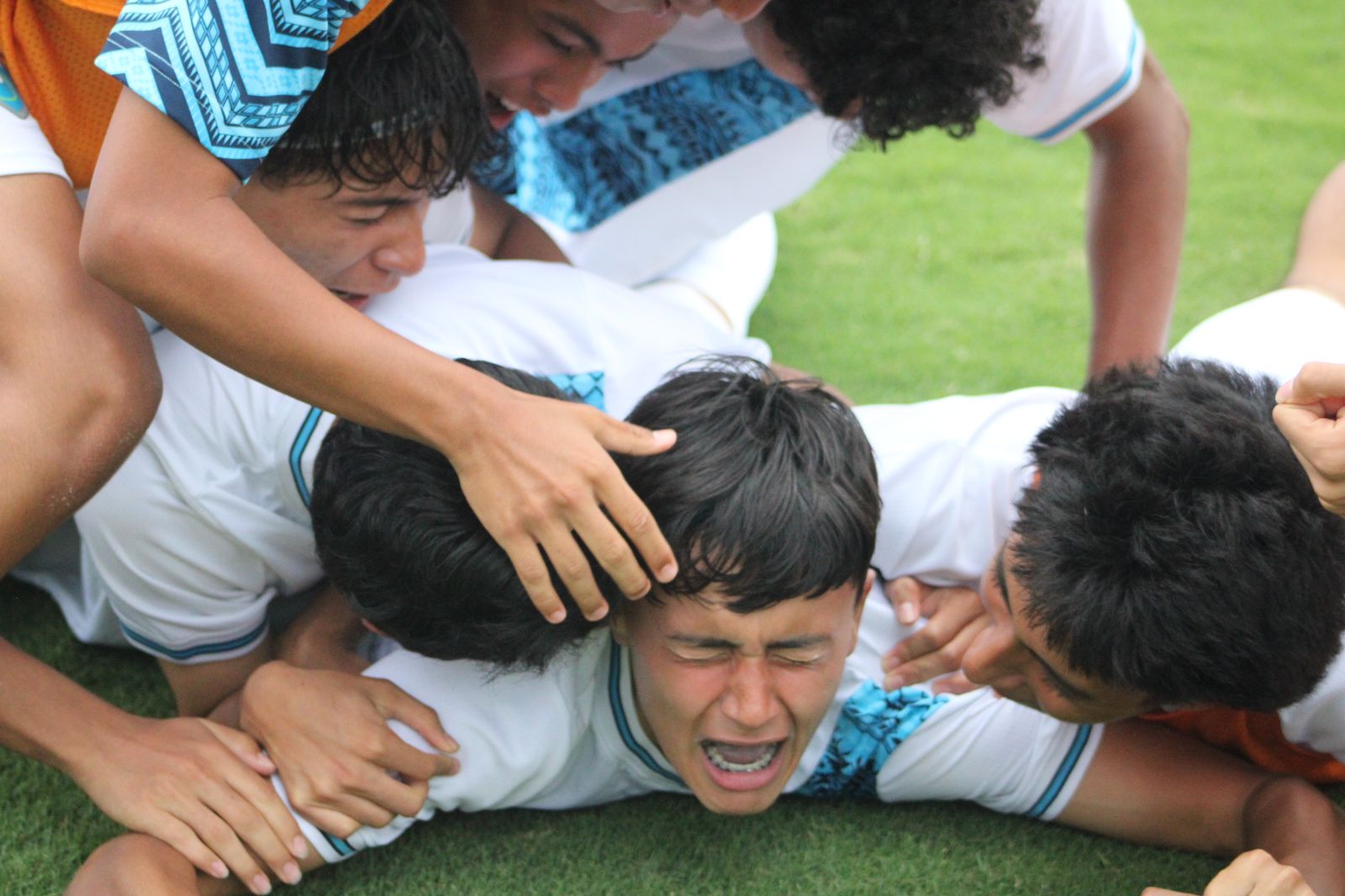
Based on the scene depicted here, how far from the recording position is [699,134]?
8.11 ft

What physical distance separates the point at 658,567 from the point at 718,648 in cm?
19

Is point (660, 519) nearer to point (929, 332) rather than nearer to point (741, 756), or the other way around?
point (741, 756)

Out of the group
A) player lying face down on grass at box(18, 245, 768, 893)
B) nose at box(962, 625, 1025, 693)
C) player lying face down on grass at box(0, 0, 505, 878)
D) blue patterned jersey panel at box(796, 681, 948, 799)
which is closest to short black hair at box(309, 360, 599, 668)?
player lying face down on grass at box(18, 245, 768, 893)

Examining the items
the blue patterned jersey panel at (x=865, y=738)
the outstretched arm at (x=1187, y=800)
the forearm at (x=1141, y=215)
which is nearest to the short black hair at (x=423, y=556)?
the blue patterned jersey panel at (x=865, y=738)

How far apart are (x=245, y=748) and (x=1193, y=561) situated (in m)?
1.04

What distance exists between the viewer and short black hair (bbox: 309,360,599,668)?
4.95 ft

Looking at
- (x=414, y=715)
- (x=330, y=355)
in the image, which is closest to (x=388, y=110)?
(x=330, y=355)

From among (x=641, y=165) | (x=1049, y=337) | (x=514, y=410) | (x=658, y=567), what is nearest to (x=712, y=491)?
(x=658, y=567)

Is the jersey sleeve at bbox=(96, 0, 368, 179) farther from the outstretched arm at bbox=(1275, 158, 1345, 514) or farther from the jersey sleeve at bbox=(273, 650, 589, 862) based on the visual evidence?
the outstretched arm at bbox=(1275, 158, 1345, 514)

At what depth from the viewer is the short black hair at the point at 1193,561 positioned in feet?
4.69

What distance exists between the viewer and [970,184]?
371 cm

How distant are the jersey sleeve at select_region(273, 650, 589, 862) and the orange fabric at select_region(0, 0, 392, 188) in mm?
721

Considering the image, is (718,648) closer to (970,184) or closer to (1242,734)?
(1242,734)

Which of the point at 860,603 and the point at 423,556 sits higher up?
the point at 423,556
